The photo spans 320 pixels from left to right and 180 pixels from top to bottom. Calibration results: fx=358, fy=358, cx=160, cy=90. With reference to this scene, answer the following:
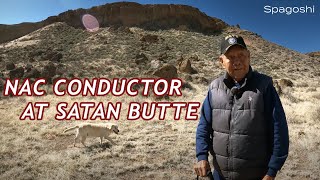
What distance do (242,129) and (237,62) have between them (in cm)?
57

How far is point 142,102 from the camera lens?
20109mm

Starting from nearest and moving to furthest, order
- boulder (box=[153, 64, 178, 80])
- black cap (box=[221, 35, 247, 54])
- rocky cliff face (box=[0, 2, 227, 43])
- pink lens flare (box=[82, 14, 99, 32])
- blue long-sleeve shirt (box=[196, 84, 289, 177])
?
blue long-sleeve shirt (box=[196, 84, 289, 177])
black cap (box=[221, 35, 247, 54])
boulder (box=[153, 64, 178, 80])
pink lens flare (box=[82, 14, 99, 32])
rocky cliff face (box=[0, 2, 227, 43])

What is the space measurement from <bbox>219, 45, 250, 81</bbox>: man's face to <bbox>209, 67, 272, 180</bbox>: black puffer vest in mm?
60

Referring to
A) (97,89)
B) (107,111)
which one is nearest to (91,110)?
(107,111)

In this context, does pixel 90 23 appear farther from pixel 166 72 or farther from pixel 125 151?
pixel 125 151

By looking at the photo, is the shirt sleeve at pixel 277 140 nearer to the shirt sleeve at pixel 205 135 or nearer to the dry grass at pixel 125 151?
the shirt sleeve at pixel 205 135

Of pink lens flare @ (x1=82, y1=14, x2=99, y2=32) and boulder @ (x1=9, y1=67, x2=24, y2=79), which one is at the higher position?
pink lens flare @ (x1=82, y1=14, x2=99, y2=32)

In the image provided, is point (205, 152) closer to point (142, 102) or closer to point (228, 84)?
point (228, 84)

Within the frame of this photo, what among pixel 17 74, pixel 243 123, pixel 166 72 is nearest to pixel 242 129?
pixel 243 123

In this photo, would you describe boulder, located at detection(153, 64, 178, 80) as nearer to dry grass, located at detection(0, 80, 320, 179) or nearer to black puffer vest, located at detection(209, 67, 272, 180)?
dry grass, located at detection(0, 80, 320, 179)

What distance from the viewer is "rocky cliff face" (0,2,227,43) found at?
59.7 metres

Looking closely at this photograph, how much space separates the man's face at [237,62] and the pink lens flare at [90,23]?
54164 mm

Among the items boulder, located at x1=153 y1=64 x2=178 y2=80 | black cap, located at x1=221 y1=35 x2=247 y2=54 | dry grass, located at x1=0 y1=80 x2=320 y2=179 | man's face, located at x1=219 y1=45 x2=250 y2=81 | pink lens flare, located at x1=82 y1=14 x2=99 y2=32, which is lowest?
dry grass, located at x1=0 y1=80 x2=320 y2=179

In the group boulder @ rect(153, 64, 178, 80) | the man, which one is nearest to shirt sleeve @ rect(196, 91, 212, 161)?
the man
